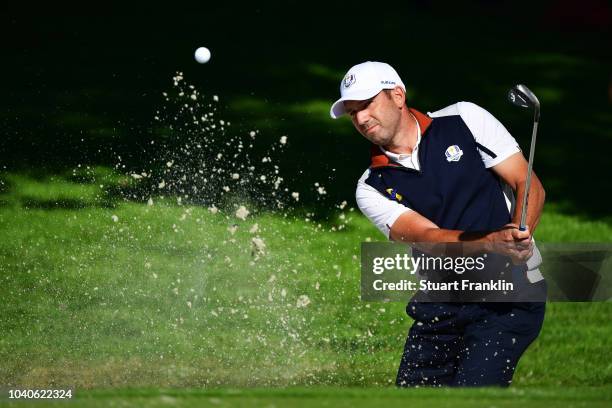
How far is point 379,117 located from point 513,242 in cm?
87

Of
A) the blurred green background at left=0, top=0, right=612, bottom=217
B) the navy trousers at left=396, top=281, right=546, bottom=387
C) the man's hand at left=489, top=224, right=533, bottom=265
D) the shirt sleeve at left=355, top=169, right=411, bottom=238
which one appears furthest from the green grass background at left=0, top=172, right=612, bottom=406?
the man's hand at left=489, top=224, right=533, bottom=265

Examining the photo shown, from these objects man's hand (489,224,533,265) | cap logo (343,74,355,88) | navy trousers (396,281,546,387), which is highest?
cap logo (343,74,355,88)

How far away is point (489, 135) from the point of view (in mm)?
6000

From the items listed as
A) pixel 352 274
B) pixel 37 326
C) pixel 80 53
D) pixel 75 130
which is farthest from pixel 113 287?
pixel 80 53

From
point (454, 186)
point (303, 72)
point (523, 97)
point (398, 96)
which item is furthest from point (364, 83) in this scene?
point (303, 72)

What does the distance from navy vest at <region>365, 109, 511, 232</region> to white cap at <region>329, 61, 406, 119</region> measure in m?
0.29

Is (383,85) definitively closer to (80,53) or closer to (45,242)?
(45,242)

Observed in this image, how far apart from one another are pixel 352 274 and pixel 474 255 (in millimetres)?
2967

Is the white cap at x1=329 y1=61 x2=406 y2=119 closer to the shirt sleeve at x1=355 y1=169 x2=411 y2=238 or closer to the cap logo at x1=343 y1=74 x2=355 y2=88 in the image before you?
the cap logo at x1=343 y1=74 x2=355 y2=88

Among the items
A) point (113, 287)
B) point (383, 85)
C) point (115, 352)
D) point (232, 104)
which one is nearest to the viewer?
point (383, 85)

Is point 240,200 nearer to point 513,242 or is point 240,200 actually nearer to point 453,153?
point 453,153

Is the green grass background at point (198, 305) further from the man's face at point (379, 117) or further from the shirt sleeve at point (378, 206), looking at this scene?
the man's face at point (379, 117)

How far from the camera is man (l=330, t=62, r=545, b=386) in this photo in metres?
6.01

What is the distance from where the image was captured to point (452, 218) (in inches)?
239
